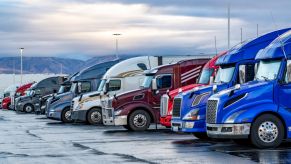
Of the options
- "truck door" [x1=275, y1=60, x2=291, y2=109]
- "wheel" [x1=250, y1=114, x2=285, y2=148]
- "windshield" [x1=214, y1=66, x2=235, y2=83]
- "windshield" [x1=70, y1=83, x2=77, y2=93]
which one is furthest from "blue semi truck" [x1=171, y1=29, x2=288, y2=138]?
"windshield" [x1=70, y1=83, x2=77, y2=93]

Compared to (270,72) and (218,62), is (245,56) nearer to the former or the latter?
(218,62)

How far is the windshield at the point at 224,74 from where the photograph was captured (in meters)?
18.8

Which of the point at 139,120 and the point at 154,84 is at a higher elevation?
the point at 154,84

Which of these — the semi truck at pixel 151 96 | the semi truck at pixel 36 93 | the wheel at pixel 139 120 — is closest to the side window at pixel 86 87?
the semi truck at pixel 151 96

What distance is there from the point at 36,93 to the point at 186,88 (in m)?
31.1

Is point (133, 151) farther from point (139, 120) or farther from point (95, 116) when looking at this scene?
point (95, 116)

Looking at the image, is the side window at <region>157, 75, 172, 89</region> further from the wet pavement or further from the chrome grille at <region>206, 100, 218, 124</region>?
the chrome grille at <region>206, 100, 218, 124</region>

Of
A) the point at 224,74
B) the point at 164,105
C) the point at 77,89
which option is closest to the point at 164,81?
the point at 164,105

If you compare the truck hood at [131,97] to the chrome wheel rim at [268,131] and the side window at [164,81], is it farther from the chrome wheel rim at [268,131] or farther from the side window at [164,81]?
the chrome wheel rim at [268,131]

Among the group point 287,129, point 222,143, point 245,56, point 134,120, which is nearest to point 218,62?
point 245,56

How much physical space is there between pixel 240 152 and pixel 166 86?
9725 mm

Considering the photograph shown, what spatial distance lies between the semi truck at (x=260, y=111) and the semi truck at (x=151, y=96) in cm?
809

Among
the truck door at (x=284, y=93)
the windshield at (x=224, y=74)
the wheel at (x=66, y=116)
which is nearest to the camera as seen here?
the truck door at (x=284, y=93)

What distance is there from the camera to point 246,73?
18.3m
